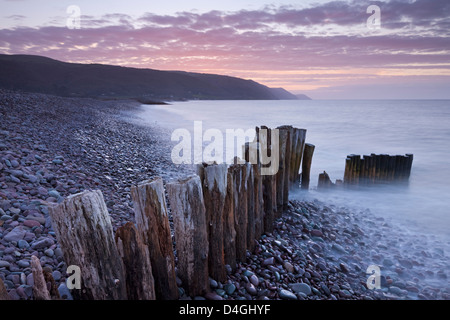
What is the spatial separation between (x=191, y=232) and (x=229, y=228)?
58cm

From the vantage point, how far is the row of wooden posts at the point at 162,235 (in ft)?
7.25

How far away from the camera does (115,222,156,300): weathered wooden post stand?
7.74ft

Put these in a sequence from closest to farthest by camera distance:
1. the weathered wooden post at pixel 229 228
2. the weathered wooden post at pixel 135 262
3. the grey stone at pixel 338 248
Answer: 1. the weathered wooden post at pixel 135 262
2. the weathered wooden post at pixel 229 228
3. the grey stone at pixel 338 248

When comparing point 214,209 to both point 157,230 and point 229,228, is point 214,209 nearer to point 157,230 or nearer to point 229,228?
point 229,228

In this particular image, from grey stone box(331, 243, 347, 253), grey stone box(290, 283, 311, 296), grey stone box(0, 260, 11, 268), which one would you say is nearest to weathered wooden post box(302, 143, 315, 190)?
grey stone box(331, 243, 347, 253)

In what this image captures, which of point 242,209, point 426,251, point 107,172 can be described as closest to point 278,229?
point 242,209

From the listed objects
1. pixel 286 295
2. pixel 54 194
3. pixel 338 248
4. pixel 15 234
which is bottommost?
pixel 338 248

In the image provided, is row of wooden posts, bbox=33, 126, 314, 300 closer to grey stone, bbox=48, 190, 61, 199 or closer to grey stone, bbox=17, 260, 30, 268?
grey stone, bbox=17, 260, 30, 268

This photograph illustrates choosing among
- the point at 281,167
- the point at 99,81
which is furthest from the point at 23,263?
the point at 99,81

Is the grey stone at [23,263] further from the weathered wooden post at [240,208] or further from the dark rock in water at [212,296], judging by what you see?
the weathered wooden post at [240,208]

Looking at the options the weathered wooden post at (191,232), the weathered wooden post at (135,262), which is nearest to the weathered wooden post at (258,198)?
the weathered wooden post at (191,232)

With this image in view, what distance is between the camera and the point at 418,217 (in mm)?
6730

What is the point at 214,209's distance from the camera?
3025mm

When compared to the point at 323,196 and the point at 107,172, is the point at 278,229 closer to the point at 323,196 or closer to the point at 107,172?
the point at 323,196
